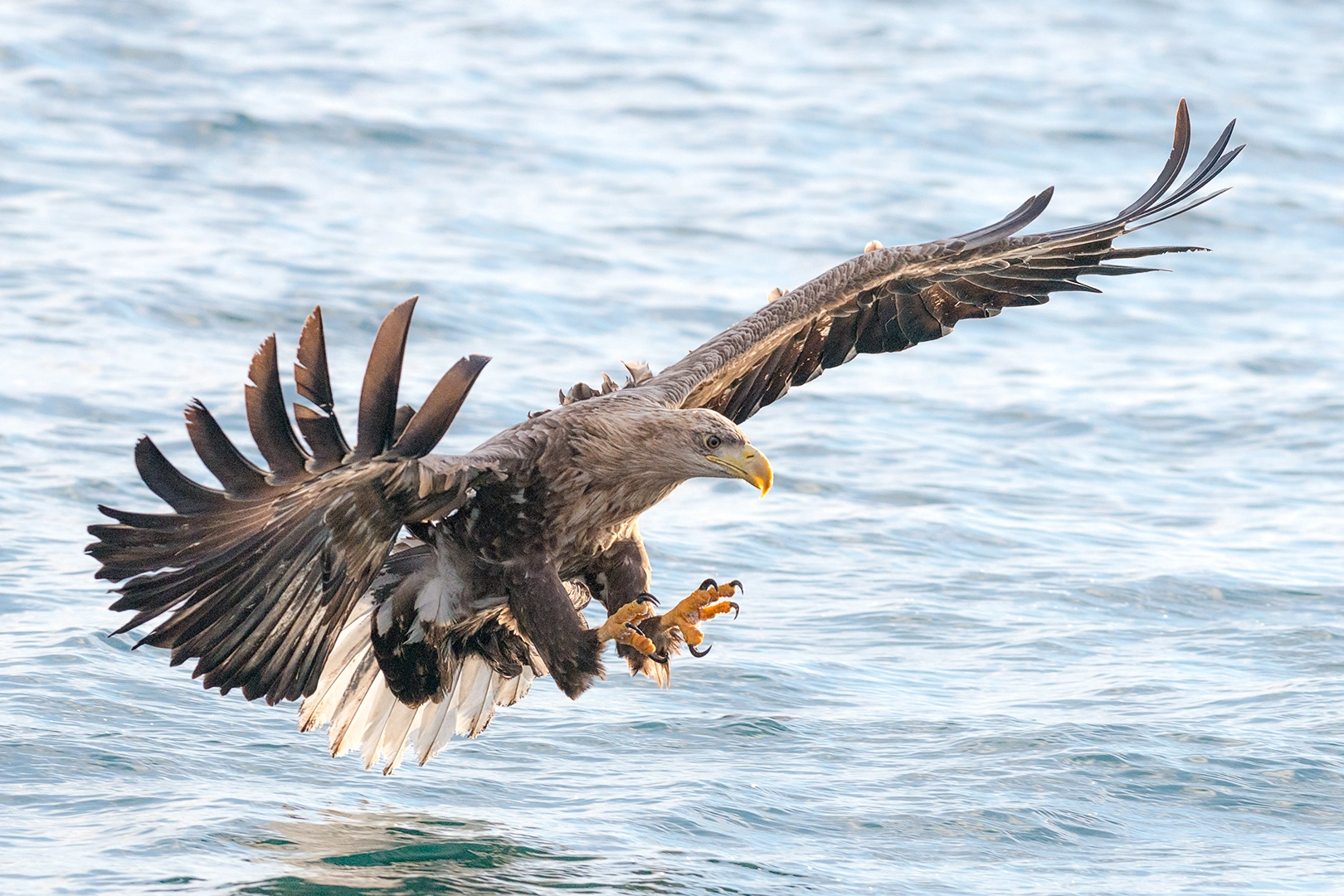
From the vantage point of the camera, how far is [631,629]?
519 centimetres

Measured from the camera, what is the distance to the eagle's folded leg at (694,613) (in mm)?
5074

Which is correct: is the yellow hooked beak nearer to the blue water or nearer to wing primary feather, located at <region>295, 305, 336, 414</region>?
the blue water

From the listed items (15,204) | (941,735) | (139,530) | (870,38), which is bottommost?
(941,735)

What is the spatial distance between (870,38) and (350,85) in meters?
6.22

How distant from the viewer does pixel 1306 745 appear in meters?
6.14

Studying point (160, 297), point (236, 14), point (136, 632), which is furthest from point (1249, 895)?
point (236, 14)

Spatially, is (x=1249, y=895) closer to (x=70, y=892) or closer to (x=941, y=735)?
(x=941, y=735)

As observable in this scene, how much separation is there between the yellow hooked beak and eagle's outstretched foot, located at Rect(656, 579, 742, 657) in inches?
11.1

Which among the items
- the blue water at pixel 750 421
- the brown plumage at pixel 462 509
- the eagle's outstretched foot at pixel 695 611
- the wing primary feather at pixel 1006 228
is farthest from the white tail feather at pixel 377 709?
the wing primary feather at pixel 1006 228

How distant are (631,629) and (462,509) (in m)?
0.61

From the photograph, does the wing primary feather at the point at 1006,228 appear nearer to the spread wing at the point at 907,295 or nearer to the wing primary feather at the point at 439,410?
the spread wing at the point at 907,295

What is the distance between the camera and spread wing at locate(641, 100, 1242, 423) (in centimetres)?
597

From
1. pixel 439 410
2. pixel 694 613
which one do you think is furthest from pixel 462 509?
pixel 439 410

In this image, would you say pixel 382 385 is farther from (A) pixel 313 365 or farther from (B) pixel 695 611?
(B) pixel 695 611
